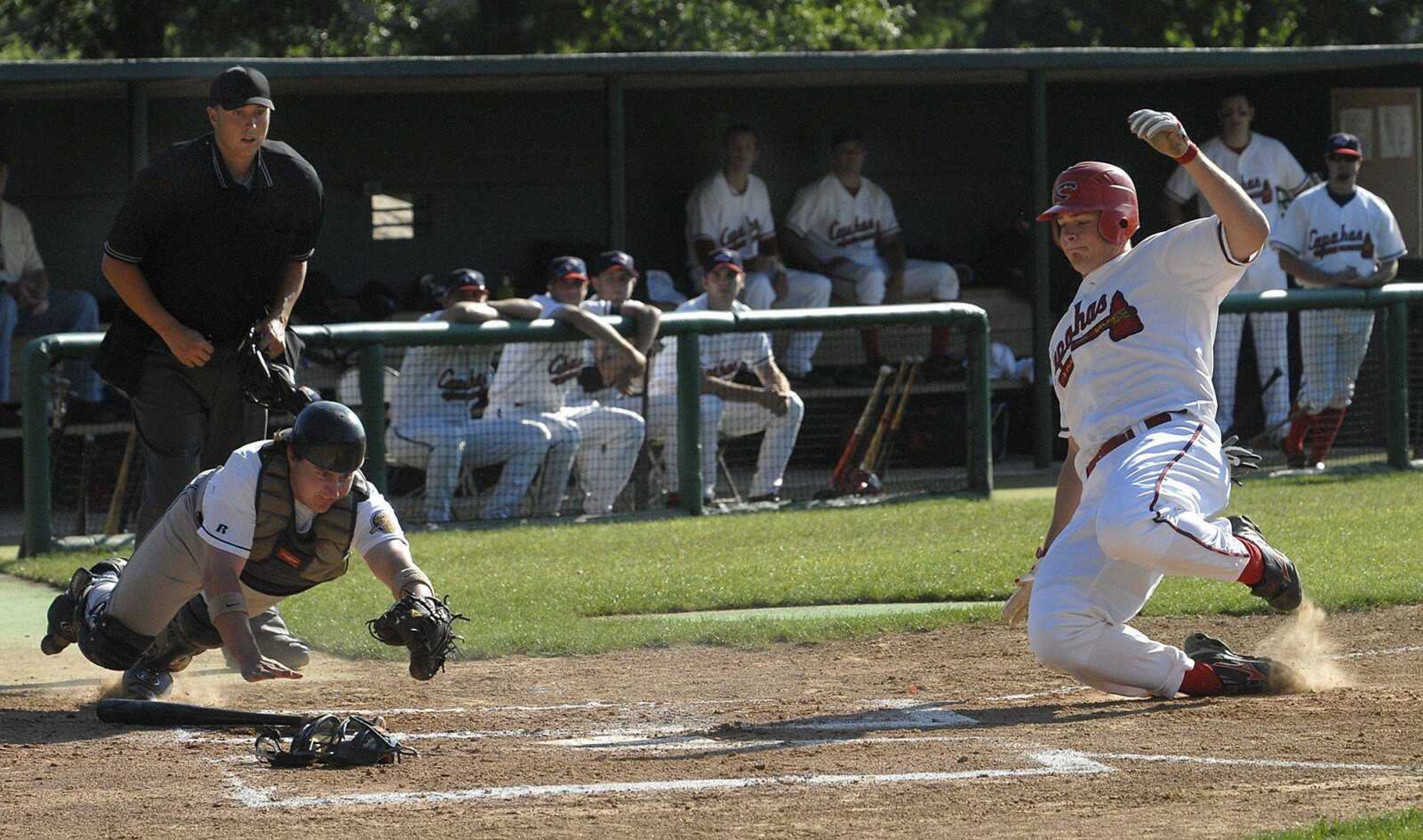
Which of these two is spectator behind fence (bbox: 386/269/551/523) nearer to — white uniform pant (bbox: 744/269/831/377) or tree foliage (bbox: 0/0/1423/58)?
white uniform pant (bbox: 744/269/831/377)

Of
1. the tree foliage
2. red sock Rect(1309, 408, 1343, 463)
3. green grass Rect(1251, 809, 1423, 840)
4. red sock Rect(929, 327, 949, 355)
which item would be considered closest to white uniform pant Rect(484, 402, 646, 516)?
red sock Rect(929, 327, 949, 355)

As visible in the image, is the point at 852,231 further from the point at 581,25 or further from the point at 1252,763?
the point at 581,25

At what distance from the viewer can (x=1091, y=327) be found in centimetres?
548

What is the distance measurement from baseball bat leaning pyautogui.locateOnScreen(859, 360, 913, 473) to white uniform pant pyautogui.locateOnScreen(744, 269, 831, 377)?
49cm

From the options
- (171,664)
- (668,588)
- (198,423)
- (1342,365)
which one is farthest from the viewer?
(1342,365)

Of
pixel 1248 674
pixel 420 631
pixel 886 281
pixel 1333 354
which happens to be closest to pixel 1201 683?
pixel 1248 674

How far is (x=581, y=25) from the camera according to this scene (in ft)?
79.5

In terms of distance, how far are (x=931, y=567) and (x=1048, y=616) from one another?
297 cm

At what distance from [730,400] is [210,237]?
15.5ft

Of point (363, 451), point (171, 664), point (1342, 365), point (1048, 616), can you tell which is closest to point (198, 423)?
point (171, 664)

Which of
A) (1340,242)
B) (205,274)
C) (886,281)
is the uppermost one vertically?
(205,274)

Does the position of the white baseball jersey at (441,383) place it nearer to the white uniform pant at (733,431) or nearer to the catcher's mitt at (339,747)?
the white uniform pant at (733,431)

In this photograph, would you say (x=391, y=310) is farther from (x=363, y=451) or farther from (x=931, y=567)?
(x=363, y=451)

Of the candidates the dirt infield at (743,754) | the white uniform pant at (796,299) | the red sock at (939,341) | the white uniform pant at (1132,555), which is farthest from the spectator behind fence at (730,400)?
the white uniform pant at (1132,555)
